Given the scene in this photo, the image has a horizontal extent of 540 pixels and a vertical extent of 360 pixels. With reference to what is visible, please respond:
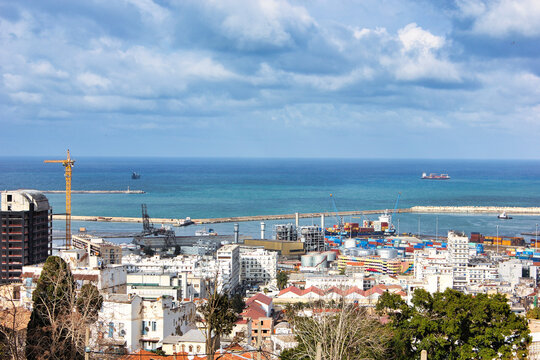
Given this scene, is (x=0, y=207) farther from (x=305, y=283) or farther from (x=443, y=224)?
(x=443, y=224)

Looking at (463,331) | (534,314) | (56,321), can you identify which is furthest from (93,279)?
(534,314)

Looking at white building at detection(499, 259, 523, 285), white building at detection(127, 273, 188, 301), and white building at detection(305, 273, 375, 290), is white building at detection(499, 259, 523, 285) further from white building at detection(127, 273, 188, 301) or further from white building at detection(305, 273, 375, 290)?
white building at detection(127, 273, 188, 301)

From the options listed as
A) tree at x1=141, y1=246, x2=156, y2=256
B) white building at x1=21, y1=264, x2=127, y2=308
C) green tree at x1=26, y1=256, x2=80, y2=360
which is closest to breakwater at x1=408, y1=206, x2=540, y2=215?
tree at x1=141, y1=246, x2=156, y2=256

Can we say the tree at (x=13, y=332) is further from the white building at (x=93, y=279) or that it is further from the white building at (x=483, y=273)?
the white building at (x=483, y=273)

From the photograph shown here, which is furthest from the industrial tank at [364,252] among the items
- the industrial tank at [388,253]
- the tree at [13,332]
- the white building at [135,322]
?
the white building at [135,322]

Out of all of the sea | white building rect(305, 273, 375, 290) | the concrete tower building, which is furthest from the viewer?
the sea

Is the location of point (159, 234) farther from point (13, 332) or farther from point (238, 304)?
point (13, 332)

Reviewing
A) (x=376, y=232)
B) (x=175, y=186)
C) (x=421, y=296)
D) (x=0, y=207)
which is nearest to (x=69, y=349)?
(x=421, y=296)

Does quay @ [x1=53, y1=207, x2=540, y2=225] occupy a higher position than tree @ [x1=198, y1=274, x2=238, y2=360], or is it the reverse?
tree @ [x1=198, y1=274, x2=238, y2=360]
